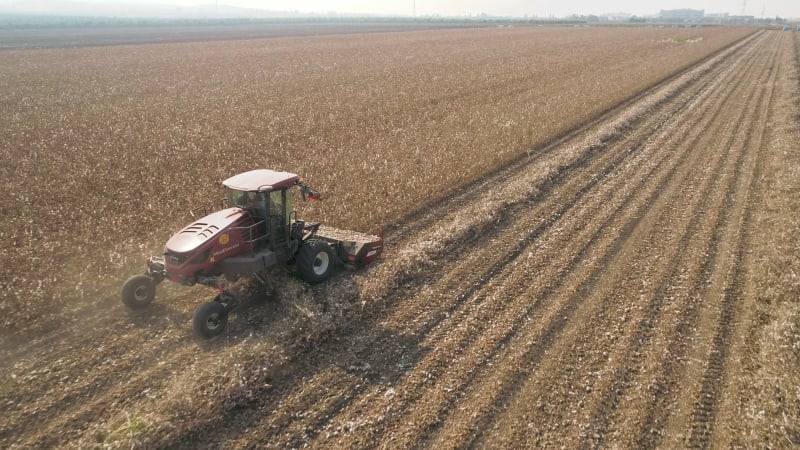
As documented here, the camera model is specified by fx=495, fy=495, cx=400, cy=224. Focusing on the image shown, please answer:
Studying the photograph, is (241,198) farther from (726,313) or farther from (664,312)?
(726,313)

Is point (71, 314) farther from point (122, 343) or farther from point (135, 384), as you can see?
point (135, 384)

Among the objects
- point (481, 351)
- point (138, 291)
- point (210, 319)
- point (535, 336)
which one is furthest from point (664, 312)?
point (138, 291)

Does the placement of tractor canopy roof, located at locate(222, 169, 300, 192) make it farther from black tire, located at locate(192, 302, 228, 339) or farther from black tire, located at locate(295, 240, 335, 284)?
black tire, located at locate(192, 302, 228, 339)

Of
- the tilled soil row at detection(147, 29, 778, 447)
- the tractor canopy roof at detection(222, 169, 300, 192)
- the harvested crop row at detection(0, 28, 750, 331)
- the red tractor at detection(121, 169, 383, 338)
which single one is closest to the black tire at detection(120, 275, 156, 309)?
the red tractor at detection(121, 169, 383, 338)

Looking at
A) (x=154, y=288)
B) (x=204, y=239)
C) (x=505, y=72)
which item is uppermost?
(x=505, y=72)

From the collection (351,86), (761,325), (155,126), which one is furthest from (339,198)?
(351,86)

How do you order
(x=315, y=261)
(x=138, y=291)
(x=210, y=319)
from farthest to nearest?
(x=315, y=261)
(x=138, y=291)
(x=210, y=319)
